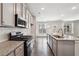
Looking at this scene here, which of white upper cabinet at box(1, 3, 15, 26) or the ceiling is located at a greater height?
the ceiling

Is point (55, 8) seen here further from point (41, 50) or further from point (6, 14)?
point (6, 14)

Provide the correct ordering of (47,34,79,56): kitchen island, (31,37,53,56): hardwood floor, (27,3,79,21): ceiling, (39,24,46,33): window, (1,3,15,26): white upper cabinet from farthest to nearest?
(39,24,46,33): window < (27,3,79,21): ceiling < (31,37,53,56): hardwood floor < (47,34,79,56): kitchen island < (1,3,15,26): white upper cabinet

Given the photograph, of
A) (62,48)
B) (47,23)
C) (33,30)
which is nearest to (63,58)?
(62,48)

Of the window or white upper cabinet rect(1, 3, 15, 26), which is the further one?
the window

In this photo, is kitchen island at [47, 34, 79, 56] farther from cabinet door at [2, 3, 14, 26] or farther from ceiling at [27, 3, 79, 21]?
ceiling at [27, 3, 79, 21]

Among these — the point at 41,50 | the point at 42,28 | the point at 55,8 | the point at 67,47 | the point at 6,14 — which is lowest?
the point at 41,50

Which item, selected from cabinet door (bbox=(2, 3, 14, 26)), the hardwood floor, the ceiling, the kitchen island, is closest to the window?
the ceiling

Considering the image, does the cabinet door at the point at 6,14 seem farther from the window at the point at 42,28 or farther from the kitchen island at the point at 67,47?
the window at the point at 42,28

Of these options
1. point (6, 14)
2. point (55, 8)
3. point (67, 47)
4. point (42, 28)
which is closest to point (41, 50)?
point (67, 47)

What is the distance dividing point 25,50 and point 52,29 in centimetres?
1199

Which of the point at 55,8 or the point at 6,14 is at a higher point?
the point at 55,8

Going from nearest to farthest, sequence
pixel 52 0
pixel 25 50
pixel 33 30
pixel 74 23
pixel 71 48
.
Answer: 1. pixel 52 0
2. pixel 25 50
3. pixel 71 48
4. pixel 33 30
5. pixel 74 23

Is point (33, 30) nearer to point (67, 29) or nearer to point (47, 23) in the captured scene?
point (47, 23)

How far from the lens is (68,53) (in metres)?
3.77
